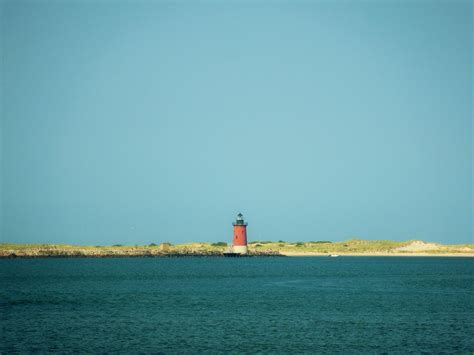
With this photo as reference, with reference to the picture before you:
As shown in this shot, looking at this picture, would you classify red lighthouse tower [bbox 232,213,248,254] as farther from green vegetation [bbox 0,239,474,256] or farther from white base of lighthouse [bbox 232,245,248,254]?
green vegetation [bbox 0,239,474,256]

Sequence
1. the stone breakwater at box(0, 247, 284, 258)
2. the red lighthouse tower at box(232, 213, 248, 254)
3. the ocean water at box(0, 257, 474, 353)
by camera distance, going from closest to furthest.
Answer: the ocean water at box(0, 257, 474, 353) < the red lighthouse tower at box(232, 213, 248, 254) < the stone breakwater at box(0, 247, 284, 258)

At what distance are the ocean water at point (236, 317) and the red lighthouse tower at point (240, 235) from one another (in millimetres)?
49058

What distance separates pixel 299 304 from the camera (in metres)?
59.6

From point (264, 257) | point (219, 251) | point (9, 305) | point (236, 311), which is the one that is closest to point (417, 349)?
point (236, 311)

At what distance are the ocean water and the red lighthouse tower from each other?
4906 cm

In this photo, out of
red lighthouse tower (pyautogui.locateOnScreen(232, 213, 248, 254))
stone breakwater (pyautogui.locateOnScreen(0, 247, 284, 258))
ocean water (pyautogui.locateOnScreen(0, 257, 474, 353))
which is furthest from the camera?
stone breakwater (pyautogui.locateOnScreen(0, 247, 284, 258))

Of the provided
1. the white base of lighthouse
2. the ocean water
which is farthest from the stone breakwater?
the ocean water

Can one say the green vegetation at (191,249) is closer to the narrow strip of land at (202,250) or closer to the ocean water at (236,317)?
the narrow strip of land at (202,250)

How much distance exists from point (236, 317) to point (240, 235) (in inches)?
3485

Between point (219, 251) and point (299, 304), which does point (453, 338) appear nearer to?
point (299, 304)

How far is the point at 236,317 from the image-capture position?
50875 millimetres

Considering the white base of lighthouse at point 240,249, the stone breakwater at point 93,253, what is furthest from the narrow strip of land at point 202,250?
the white base of lighthouse at point 240,249

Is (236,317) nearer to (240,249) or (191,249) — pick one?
(240,249)

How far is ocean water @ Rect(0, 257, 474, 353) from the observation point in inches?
1549
